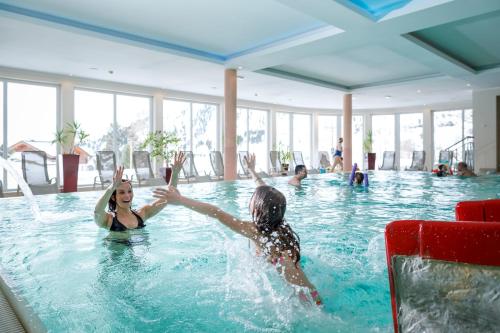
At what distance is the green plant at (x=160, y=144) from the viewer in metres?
12.1

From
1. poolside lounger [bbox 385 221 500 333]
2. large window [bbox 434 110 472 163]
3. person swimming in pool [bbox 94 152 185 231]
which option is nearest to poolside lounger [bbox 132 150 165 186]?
person swimming in pool [bbox 94 152 185 231]

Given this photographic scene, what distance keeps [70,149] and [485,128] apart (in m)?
14.2

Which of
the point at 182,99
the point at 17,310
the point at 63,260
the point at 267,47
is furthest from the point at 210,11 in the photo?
the point at 182,99

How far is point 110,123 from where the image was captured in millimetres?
12195

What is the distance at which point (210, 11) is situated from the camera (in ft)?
21.6

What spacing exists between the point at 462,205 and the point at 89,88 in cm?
1167

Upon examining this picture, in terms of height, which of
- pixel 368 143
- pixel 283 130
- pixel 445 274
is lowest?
pixel 445 274

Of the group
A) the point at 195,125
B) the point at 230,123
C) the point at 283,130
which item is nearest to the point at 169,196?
the point at 230,123

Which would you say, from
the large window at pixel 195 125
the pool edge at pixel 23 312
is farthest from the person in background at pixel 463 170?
the pool edge at pixel 23 312

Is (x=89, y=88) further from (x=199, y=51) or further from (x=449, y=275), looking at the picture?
(x=449, y=275)

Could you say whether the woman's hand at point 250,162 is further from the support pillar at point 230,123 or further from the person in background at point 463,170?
the person in background at point 463,170

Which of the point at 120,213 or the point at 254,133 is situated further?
the point at 254,133

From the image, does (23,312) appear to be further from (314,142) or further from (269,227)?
(314,142)

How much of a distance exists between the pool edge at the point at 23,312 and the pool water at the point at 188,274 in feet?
0.32
